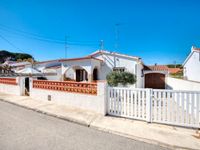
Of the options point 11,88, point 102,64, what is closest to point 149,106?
point 11,88

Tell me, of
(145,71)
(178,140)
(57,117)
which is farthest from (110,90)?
(145,71)

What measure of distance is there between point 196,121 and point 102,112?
11.3 feet

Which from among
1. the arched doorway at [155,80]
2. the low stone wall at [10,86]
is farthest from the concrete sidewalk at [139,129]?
the arched doorway at [155,80]

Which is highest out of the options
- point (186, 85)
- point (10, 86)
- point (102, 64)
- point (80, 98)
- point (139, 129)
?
point (102, 64)

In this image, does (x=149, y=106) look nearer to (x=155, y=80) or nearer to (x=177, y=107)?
(x=177, y=107)

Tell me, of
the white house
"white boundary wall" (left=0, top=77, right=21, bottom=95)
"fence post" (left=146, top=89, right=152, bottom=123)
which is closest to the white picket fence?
"fence post" (left=146, top=89, right=152, bottom=123)

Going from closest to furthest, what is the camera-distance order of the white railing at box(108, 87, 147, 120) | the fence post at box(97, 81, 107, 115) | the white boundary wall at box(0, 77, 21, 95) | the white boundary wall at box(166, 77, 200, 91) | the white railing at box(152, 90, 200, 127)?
the white railing at box(152, 90, 200, 127) → the white railing at box(108, 87, 147, 120) → the fence post at box(97, 81, 107, 115) → the white boundary wall at box(166, 77, 200, 91) → the white boundary wall at box(0, 77, 21, 95)

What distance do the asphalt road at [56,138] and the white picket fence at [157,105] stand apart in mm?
1616

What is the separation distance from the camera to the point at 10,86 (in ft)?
36.6

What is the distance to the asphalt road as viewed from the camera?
3387mm

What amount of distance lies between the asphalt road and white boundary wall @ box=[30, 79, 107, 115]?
1.51 metres

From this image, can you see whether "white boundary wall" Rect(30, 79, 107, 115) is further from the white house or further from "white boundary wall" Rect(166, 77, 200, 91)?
the white house

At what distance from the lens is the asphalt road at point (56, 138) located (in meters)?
3.39

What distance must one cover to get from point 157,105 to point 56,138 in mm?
3631
